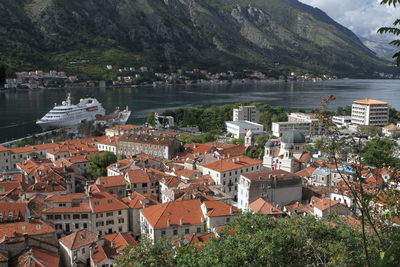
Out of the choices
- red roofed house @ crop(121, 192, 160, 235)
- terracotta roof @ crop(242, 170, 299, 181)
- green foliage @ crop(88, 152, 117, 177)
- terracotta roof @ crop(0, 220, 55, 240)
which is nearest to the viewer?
terracotta roof @ crop(0, 220, 55, 240)

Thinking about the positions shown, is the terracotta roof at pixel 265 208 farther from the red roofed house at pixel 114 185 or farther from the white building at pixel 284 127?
the white building at pixel 284 127

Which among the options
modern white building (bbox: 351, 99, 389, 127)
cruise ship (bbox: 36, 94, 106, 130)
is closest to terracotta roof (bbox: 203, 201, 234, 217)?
cruise ship (bbox: 36, 94, 106, 130)

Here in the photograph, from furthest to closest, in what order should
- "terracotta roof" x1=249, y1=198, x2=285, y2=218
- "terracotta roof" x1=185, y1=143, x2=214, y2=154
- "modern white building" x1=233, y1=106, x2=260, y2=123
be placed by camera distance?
"modern white building" x1=233, y1=106, x2=260, y2=123
"terracotta roof" x1=185, y1=143, x2=214, y2=154
"terracotta roof" x1=249, y1=198, x2=285, y2=218

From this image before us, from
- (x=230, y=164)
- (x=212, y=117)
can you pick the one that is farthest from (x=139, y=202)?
(x=212, y=117)

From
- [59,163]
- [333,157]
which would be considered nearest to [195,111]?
[59,163]

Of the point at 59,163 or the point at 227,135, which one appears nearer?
the point at 59,163

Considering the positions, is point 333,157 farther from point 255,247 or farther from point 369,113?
point 369,113

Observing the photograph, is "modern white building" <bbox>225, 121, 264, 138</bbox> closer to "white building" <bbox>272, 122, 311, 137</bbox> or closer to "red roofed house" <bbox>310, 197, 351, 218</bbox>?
"white building" <bbox>272, 122, 311, 137</bbox>
